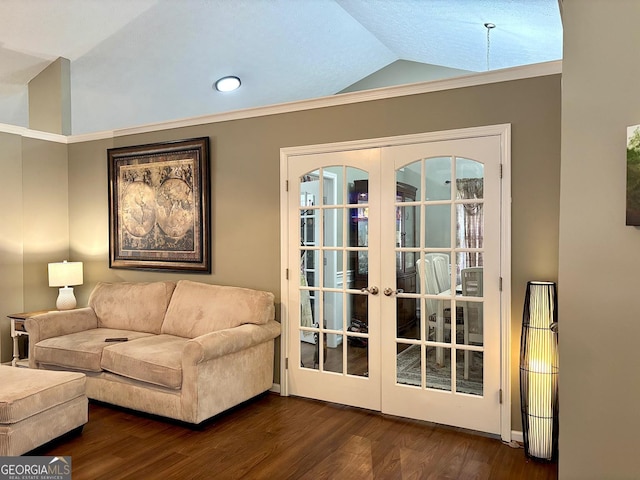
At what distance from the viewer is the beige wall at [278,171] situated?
300cm

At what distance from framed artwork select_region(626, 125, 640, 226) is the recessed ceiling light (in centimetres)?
452

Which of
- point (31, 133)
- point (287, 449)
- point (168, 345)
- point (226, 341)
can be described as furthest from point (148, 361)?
point (31, 133)

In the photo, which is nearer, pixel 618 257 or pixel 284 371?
pixel 618 257

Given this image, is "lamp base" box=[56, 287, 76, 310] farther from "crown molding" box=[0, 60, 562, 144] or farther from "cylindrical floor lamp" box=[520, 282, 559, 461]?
"cylindrical floor lamp" box=[520, 282, 559, 461]

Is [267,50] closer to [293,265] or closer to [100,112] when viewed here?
[100,112]

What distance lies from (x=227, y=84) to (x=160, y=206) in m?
1.77

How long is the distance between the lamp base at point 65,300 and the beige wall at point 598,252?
4.46 metres

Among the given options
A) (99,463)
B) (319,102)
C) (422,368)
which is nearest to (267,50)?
(319,102)

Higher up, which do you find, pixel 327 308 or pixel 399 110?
pixel 399 110

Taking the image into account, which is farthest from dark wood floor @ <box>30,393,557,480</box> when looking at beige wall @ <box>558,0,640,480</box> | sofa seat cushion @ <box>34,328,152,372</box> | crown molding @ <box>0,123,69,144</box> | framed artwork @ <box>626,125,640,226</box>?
crown molding @ <box>0,123,69,144</box>

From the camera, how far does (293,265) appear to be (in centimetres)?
392

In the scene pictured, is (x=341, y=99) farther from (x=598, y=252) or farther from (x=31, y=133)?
(x=31, y=133)

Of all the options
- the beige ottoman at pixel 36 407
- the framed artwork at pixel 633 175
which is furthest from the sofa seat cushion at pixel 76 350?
the framed artwork at pixel 633 175

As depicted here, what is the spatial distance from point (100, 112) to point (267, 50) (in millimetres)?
1938
